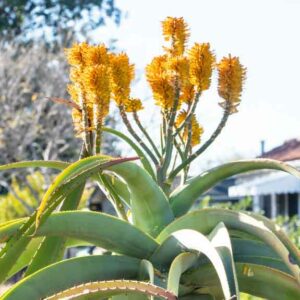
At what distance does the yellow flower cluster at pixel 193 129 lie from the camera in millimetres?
2789

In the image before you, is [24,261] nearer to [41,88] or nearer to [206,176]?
[206,176]

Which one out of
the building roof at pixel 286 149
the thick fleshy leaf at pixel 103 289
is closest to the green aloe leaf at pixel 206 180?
the thick fleshy leaf at pixel 103 289

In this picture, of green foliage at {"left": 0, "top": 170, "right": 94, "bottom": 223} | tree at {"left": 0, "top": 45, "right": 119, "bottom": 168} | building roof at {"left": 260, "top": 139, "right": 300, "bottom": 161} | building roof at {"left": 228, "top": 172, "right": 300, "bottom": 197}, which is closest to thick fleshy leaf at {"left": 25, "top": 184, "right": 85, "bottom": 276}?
green foliage at {"left": 0, "top": 170, "right": 94, "bottom": 223}

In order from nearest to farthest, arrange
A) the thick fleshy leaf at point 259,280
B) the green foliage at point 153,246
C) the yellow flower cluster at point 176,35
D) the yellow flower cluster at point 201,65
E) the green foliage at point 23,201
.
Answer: the green foliage at point 153,246 → the thick fleshy leaf at point 259,280 → the yellow flower cluster at point 201,65 → the yellow flower cluster at point 176,35 → the green foliage at point 23,201

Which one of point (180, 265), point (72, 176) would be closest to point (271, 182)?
point (180, 265)

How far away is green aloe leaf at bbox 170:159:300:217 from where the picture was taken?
8.28 feet

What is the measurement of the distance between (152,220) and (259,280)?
0.37 metres

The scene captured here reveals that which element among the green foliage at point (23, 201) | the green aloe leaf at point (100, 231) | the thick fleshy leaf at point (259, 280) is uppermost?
the green aloe leaf at point (100, 231)

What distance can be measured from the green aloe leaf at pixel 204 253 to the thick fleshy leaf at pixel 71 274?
16cm

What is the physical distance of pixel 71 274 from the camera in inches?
88.4

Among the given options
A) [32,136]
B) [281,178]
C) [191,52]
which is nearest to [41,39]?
[32,136]

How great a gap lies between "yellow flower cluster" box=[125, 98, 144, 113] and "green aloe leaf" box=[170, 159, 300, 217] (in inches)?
11.9

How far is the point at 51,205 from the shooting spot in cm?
217

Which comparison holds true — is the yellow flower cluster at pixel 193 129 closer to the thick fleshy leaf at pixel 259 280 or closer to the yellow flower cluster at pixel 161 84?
the yellow flower cluster at pixel 161 84
